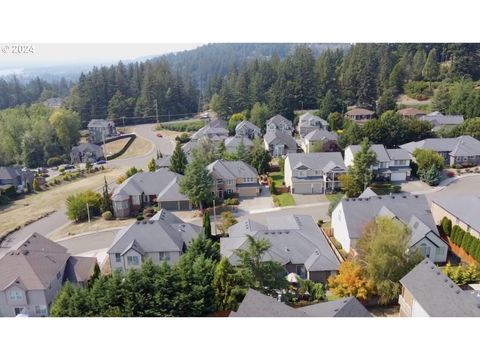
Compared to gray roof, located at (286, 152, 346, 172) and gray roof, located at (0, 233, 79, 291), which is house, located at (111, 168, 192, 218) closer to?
gray roof, located at (0, 233, 79, 291)

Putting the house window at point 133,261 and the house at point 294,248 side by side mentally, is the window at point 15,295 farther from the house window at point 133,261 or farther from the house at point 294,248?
the house at point 294,248

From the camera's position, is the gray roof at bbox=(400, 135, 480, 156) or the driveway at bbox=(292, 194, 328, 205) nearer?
the driveway at bbox=(292, 194, 328, 205)

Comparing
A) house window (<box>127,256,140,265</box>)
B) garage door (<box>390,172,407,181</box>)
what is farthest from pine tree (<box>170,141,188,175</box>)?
garage door (<box>390,172,407,181</box>)

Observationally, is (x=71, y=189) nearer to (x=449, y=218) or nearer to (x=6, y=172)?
(x=6, y=172)

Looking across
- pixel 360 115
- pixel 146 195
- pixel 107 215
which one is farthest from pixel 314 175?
pixel 360 115

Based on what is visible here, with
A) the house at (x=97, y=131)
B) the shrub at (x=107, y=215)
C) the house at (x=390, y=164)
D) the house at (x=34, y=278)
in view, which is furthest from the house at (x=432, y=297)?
the house at (x=97, y=131)
